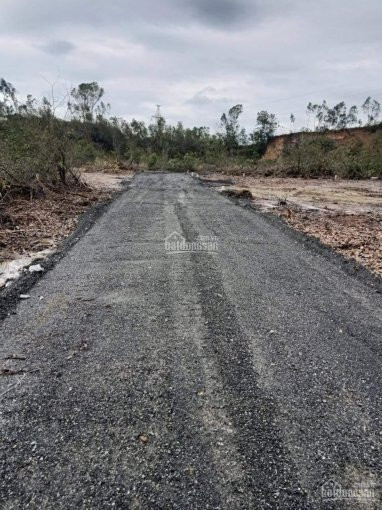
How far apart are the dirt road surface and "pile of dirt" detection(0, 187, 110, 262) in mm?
1533

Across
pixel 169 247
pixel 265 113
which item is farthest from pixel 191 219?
pixel 265 113

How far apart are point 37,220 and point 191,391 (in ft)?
19.7

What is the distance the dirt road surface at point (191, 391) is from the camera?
1.61m

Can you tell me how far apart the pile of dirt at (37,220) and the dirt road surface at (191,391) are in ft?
5.03

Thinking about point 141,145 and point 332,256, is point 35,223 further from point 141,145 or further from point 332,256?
point 141,145

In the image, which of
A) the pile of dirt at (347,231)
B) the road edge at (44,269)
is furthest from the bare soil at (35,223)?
the pile of dirt at (347,231)

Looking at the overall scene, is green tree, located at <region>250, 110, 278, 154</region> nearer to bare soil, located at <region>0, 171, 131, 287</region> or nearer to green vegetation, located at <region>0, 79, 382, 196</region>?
green vegetation, located at <region>0, 79, 382, 196</region>

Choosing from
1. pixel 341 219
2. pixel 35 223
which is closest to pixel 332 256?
pixel 341 219

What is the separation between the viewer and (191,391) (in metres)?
2.24

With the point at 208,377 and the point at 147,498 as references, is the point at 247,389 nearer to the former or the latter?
the point at 208,377

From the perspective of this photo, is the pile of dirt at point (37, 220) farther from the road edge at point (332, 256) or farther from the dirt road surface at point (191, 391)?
the road edge at point (332, 256)

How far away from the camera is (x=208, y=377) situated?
7.82ft

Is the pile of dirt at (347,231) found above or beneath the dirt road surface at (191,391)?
above

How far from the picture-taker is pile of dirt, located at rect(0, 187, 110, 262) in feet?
18.1
